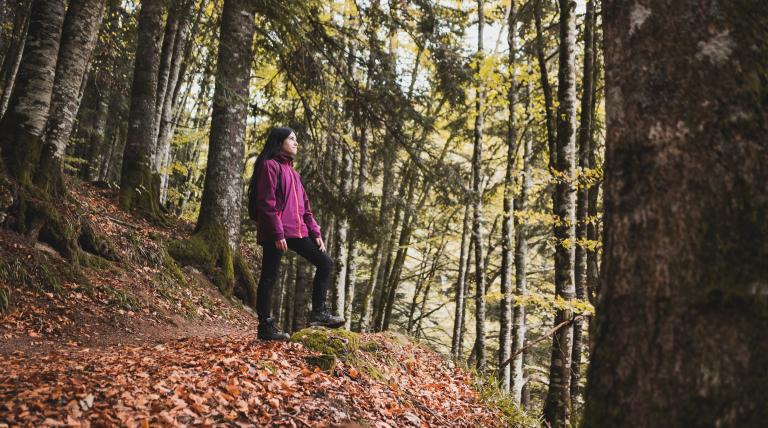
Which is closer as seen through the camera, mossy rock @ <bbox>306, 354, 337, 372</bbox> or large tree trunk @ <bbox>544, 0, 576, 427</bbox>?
mossy rock @ <bbox>306, 354, 337, 372</bbox>

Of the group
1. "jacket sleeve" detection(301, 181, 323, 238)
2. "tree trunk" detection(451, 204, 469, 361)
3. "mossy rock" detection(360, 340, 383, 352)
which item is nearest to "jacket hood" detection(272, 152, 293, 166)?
"jacket sleeve" detection(301, 181, 323, 238)

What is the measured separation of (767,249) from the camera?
1426 mm

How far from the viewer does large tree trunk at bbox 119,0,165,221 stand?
33.8ft

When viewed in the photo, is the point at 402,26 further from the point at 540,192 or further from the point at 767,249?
the point at 767,249

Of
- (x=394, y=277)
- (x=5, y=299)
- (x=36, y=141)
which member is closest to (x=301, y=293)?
(x=394, y=277)

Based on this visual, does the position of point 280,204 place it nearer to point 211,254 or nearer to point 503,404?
point 503,404

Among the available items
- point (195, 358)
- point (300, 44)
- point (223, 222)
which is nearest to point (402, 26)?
point (300, 44)

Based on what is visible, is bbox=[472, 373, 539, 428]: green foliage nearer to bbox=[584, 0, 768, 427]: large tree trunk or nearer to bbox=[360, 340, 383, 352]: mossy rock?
bbox=[360, 340, 383, 352]: mossy rock

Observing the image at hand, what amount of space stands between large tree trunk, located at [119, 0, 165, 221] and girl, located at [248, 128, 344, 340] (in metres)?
6.45

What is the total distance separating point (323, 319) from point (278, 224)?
125 centimetres

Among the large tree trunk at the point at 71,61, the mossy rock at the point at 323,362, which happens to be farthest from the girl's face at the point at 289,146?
the large tree trunk at the point at 71,61

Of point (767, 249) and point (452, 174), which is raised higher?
point (452, 174)

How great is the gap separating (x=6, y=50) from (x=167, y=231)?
10.6m

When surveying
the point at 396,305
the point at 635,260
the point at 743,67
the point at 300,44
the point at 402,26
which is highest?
the point at 402,26
